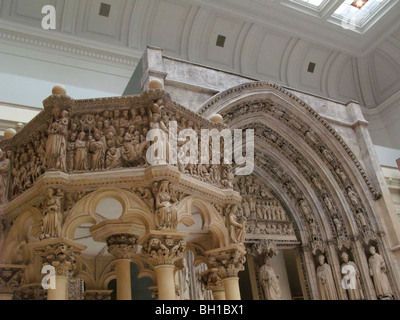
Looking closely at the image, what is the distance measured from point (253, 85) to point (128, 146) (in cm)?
585

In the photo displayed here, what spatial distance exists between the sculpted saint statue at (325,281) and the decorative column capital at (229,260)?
5.61 metres

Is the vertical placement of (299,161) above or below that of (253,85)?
below

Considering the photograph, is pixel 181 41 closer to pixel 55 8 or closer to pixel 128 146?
pixel 55 8

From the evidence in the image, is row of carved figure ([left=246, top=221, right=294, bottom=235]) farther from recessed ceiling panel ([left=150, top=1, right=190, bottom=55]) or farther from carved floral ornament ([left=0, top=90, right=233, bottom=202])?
recessed ceiling panel ([left=150, top=1, right=190, bottom=55])

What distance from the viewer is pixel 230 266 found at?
4.27m

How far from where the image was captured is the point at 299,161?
1043 cm

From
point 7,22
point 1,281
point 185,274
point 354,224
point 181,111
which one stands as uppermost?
point 7,22

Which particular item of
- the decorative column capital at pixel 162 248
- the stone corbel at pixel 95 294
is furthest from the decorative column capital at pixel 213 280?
the stone corbel at pixel 95 294

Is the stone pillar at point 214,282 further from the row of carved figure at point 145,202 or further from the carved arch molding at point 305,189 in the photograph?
the carved arch molding at point 305,189

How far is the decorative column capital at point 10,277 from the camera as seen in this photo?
4246 millimetres

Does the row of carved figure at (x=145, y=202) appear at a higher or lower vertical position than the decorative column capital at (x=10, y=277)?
higher

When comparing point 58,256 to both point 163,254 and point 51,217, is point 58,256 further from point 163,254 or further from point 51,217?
point 163,254

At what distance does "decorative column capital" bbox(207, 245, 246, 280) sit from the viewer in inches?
168
